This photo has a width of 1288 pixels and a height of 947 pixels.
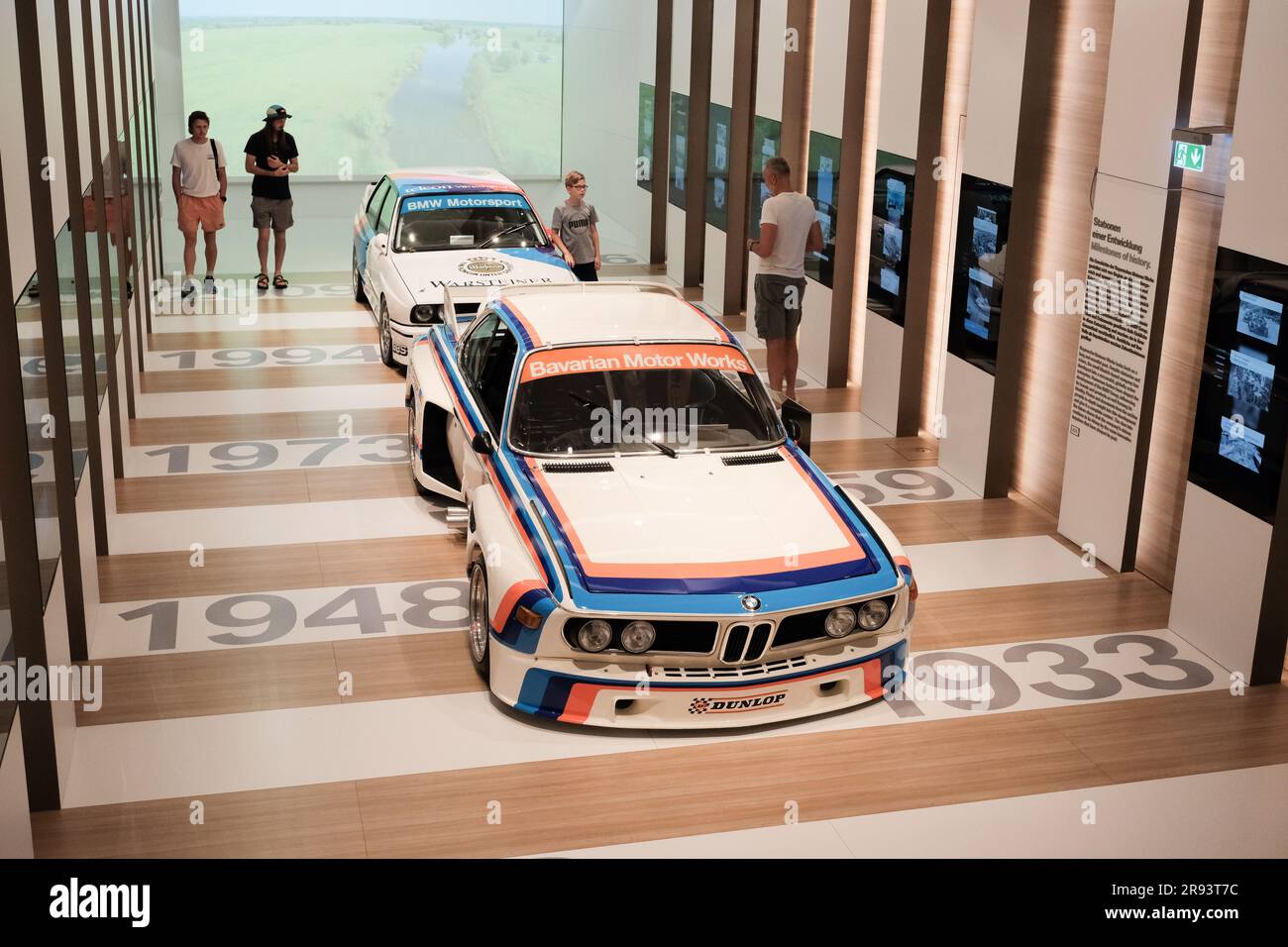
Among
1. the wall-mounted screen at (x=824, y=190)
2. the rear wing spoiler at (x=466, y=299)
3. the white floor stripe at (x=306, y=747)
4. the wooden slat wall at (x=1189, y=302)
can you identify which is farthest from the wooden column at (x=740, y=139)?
the white floor stripe at (x=306, y=747)

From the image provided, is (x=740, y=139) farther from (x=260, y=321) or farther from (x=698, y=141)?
(x=260, y=321)

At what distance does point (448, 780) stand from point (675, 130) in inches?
432

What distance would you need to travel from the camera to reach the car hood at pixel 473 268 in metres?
11.0

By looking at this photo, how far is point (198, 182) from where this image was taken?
1369cm

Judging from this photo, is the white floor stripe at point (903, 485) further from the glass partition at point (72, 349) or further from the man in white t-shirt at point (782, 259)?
the glass partition at point (72, 349)

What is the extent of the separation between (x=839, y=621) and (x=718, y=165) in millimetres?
9009

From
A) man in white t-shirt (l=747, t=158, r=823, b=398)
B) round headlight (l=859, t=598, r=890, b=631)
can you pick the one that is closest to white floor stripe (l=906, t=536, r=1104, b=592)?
round headlight (l=859, t=598, r=890, b=631)

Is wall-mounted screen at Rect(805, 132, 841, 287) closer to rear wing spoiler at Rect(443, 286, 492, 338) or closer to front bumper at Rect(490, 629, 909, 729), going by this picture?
rear wing spoiler at Rect(443, 286, 492, 338)

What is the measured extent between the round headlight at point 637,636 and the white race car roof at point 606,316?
2.06 m

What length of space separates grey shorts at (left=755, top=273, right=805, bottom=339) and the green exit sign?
11.1ft

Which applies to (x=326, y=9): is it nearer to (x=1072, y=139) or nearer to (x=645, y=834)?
(x=1072, y=139)
